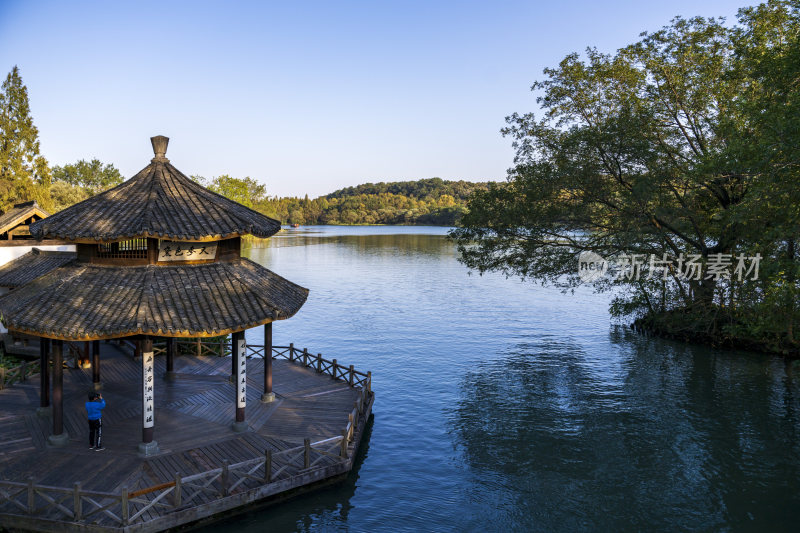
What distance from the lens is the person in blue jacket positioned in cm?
1560

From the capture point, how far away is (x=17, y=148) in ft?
139

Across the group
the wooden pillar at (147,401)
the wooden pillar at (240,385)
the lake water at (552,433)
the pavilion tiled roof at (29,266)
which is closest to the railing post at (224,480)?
the lake water at (552,433)

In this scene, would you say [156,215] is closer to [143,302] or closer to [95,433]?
[143,302]

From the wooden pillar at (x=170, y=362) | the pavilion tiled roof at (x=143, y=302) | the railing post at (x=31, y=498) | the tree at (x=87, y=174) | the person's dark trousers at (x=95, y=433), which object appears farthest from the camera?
the tree at (x=87, y=174)

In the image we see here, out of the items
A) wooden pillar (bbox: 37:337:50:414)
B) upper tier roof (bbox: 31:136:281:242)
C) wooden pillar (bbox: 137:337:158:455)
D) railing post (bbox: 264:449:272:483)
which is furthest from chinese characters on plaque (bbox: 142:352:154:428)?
wooden pillar (bbox: 37:337:50:414)

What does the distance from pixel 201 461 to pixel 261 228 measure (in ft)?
25.1

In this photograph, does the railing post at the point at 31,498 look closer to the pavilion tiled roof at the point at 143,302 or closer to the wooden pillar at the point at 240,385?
the pavilion tiled roof at the point at 143,302

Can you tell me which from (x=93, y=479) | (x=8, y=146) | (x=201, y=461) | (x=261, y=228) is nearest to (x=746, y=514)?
(x=201, y=461)

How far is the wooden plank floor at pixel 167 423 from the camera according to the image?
14945 millimetres

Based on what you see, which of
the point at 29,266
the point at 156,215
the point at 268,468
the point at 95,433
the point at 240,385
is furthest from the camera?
the point at 29,266

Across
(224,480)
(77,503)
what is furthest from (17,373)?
(224,480)

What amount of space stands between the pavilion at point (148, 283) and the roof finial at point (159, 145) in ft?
2.39

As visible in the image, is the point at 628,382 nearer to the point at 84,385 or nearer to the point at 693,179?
the point at 693,179

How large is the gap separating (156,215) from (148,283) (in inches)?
89.1
